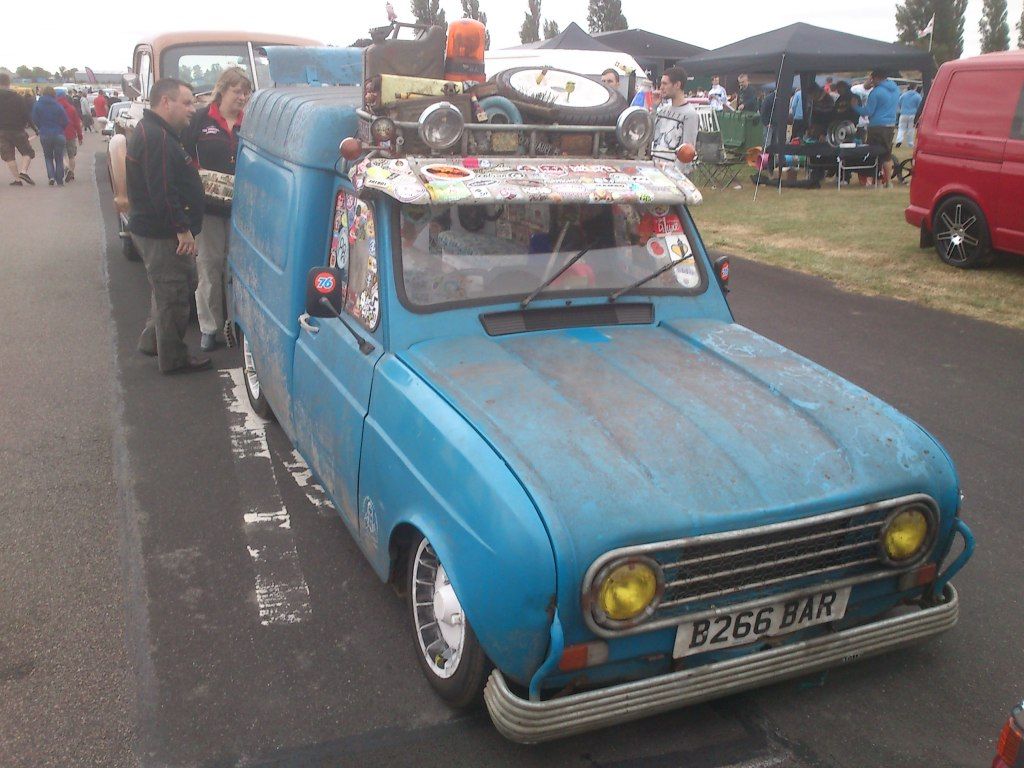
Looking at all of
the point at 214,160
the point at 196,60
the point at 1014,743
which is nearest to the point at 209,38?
the point at 196,60

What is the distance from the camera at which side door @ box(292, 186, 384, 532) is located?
3.51m

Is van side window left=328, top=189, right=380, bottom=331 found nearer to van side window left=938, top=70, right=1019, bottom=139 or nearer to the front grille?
the front grille

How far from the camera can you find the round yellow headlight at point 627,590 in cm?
249

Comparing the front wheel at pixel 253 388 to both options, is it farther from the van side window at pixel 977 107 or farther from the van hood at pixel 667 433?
the van side window at pixel 977 107

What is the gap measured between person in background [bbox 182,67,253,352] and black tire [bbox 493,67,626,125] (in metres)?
3.46

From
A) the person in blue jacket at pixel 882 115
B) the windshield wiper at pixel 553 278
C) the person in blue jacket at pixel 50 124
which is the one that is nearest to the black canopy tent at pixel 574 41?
the person in blue jacket at pixel 882 115

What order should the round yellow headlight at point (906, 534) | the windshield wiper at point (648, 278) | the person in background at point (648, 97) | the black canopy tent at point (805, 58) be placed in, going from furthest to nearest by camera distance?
the black canopy tent at point (805, 58), the person in background at point (648, 97), the windshield wiper at point (648, 278), the round yellow headlight at point (906, 534)

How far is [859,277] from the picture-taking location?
31.9 ft

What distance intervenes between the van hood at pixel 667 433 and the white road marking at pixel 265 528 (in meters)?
1.23

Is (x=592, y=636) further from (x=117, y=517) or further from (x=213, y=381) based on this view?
(x=213, y=381)

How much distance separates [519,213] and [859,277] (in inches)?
278

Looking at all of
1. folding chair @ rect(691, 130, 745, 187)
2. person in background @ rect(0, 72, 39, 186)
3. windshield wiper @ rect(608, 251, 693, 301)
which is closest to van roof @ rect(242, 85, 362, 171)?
windshield wiper @ rect(608, 251, 693, 301)

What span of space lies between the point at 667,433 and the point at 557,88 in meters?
2.02

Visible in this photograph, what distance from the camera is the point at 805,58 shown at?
15.4 metres
